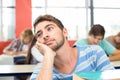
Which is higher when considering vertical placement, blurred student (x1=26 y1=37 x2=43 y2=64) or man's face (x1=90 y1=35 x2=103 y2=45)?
man's face (x1=90 y1=35 x2=103 y2=45)

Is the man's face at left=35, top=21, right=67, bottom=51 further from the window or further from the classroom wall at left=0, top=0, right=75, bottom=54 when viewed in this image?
the window

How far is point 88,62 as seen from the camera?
130 centimetres

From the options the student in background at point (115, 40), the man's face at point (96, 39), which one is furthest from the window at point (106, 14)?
the man's face at point (96, 39)

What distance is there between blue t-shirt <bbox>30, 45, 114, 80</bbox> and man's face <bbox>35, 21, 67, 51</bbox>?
0.14m

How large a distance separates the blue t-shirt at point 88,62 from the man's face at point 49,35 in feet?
0.45

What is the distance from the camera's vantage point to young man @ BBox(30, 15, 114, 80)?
3.95 feet

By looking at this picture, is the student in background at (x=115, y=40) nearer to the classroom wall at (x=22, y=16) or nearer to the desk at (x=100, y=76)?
the desk at (x=100, y=76)

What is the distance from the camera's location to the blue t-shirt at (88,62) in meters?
1.25

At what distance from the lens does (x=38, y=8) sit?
6848 millimetres

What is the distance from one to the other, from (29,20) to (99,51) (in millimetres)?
5394

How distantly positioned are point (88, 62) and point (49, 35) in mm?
263

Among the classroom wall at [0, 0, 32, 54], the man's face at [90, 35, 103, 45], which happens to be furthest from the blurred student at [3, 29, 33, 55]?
the classroom wall at [0, 0, 32, 54]

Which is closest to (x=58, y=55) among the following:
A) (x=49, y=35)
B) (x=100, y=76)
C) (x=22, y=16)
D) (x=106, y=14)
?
(x=49, y=35)

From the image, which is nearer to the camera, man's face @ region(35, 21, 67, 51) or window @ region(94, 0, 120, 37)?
man's face @ region(35, 21, 67, 51)
